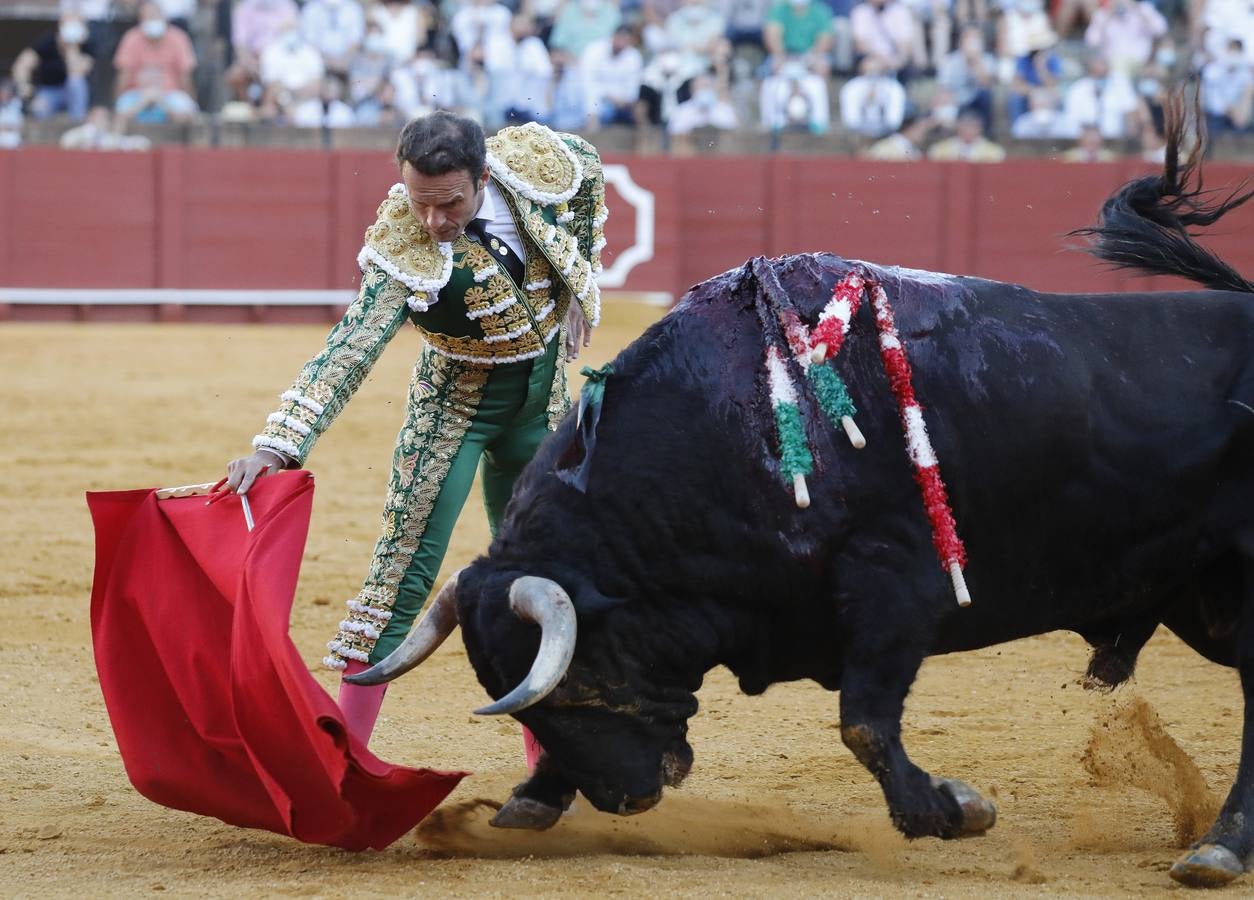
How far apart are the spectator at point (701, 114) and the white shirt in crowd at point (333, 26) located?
7.49 feet

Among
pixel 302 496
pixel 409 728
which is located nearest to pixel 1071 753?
pixel 409 728

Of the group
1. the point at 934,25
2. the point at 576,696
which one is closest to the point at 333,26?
the point at 934,25

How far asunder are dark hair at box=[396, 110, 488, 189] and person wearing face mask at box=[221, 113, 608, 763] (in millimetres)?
67

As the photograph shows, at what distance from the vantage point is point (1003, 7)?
12.6 metres

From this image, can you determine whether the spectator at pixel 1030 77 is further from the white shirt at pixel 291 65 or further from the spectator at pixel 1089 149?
the white shirt at pixel 291 65

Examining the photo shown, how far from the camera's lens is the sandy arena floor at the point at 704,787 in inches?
110

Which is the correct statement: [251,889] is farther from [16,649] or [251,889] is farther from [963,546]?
[16,649]

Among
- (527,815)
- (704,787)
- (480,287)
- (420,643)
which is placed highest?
(480,287)

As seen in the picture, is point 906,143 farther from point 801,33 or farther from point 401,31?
point 401,31

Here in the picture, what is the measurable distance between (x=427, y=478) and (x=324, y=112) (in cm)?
907

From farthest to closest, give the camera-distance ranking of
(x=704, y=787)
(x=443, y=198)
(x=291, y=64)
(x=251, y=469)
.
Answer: (x=291, y=64) < (x=704, y=787) < (x=251, y=469) < (x=443, y=198)

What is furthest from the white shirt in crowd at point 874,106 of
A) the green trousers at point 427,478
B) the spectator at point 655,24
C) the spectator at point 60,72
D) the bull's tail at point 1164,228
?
the green trousers at point 427,478

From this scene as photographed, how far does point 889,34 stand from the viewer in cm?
1229

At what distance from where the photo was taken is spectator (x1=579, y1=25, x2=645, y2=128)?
→ 466 inches
